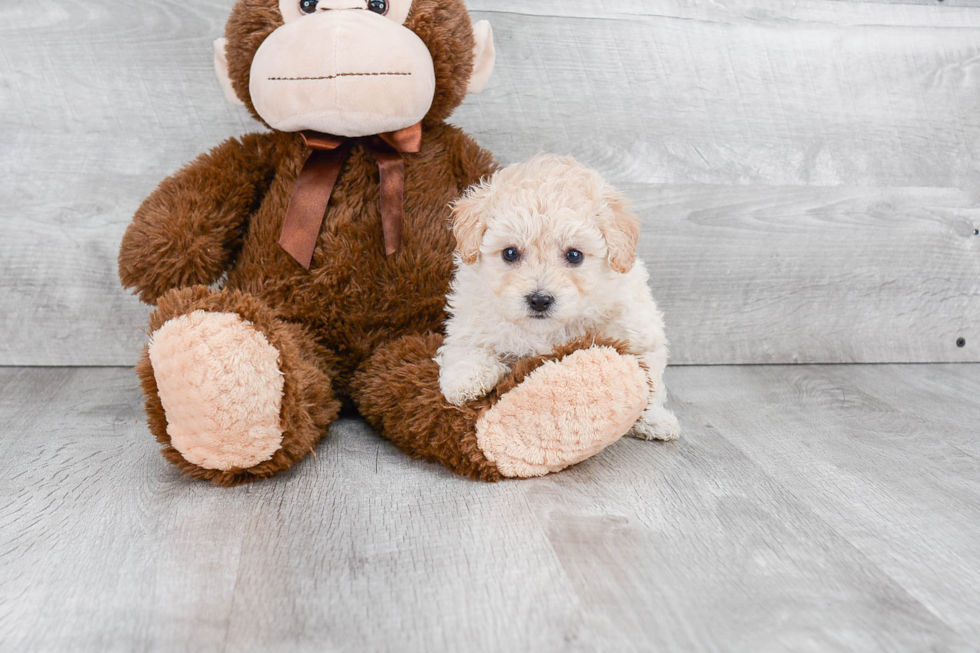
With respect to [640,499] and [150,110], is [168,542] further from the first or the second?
[150,110]

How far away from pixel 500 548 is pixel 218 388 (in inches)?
15.9

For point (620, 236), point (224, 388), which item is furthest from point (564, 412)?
point (224, 388)

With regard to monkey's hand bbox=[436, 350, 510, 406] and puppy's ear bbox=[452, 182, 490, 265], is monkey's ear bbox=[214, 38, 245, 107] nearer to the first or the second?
puppy's ear bbox=[452, 182, 490, 265]

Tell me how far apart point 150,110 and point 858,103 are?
146cm

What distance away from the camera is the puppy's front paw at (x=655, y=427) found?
1.27m

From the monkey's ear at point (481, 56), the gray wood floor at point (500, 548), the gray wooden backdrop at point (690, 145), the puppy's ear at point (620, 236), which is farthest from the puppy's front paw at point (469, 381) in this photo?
the gray wooden backdrop at point (690, 145)

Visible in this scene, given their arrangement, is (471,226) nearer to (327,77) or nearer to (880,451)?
(327,77)

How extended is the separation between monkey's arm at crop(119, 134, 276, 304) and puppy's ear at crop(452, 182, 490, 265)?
420 millimetres

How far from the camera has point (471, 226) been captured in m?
1.07

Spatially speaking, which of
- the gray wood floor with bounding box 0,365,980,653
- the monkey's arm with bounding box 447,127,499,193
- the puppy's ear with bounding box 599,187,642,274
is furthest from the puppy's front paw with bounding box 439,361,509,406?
the monkey's arm with bounding box 447,127,499,193

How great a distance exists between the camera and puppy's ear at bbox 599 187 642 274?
1.04 m

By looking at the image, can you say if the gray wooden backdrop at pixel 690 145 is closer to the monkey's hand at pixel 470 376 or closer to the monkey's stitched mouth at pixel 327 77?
the monkey's stitched mouth at pixel 327 77

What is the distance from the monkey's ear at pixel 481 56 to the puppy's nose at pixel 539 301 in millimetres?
475

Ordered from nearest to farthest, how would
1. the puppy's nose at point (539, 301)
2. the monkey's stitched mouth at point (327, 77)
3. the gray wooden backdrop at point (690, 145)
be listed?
the puppy's nose at point (539, 301) < the monkey's stitched mouth at point (327, 77) < the gray wooden backdrop at point (690, 145)
